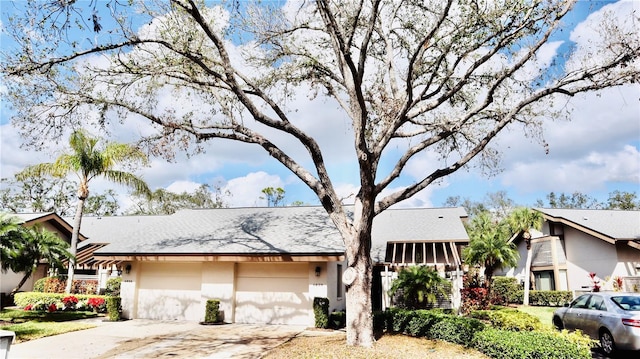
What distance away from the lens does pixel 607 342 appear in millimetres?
10148

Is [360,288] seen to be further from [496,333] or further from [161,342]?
[161,342]

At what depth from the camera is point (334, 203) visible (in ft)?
36.6

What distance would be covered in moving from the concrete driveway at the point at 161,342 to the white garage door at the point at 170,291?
1545mm

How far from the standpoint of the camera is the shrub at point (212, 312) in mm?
15133

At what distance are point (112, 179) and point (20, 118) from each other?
13.0 metres

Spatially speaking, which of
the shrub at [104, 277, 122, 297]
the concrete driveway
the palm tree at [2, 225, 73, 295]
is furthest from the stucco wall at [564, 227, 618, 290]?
the palm tree at [2, 225, 73, 295]

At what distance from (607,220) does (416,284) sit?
15.9 meters

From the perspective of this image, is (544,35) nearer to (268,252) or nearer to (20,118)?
(268,252)

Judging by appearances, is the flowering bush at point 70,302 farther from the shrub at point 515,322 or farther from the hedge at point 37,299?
the shrub at point 515,322

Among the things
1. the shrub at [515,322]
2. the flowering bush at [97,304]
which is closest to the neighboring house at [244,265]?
the flowering bush at [97,304]

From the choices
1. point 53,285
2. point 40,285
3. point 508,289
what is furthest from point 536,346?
point 40,285

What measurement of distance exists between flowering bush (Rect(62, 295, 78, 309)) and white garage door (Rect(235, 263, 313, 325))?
794 cm

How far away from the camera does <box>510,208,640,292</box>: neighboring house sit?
21.3 meters

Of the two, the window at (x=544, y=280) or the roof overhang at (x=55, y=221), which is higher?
the roof overhang at (x=55, y=221)
